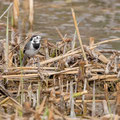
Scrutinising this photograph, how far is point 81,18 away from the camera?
508 inches

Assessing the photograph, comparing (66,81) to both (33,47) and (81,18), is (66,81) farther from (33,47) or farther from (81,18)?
(81,18)

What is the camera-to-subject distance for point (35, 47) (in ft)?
24.5

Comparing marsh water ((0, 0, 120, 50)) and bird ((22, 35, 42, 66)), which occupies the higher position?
marsh water ((0, 0, 120, 50))

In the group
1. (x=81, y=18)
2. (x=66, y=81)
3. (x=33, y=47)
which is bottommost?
(x=66, y=81)

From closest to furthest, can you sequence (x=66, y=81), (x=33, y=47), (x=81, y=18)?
(x=66, y=81), (x=33, y=47), (x=81, y=18)

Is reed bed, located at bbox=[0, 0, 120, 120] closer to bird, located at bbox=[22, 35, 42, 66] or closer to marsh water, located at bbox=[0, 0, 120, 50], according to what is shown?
bird, located at bbox=[22, 35, 42, 66]

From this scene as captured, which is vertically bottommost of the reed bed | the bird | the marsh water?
the reed bed

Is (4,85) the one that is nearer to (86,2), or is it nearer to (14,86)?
(14,86)

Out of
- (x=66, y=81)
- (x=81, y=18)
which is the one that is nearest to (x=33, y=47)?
(x=66, y=81)

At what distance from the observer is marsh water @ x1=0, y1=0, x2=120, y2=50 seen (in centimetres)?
1162

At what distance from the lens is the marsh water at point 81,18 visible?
11.6 metres

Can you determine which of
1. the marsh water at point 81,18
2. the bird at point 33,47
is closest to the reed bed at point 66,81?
the bird at point 33,47

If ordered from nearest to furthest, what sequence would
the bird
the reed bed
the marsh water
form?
the reed bed < the bird < the marsh water

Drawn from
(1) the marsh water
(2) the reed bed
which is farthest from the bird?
(1) the marsh water
